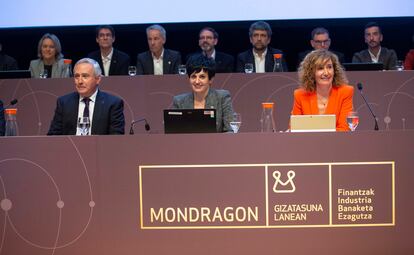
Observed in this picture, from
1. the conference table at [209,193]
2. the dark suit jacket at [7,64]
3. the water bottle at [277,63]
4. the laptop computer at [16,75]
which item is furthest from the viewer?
the dark suit jacket at [7,64]

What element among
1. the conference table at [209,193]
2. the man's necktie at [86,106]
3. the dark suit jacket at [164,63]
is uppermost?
the dark suit jacket at [164,63]

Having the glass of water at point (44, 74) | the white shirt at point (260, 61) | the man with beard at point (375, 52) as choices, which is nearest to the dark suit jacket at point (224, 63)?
the white shirt at point (260, 61)

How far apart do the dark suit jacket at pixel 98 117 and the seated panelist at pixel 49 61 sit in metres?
1.70

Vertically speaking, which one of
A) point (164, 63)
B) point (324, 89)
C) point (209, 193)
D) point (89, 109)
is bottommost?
point (209, 193)

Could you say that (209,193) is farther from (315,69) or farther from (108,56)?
(108,56)

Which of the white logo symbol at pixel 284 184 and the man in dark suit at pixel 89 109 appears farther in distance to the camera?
the man in dark suit at pixel 89 109

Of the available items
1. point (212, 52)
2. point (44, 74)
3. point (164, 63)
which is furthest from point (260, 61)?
point (44, 74)

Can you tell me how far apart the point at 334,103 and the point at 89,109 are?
1826 millimetres

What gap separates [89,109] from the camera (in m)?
4.81

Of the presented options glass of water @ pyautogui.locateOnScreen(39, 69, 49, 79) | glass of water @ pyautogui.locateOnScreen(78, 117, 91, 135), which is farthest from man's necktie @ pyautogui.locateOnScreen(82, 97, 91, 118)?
glass of water @ pyautogui.locateOnScreen(39, 69, 49, 79)

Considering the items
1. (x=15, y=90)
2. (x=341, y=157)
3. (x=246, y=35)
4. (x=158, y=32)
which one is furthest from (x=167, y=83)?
(x=341, y=157)

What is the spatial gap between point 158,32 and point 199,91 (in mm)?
1898

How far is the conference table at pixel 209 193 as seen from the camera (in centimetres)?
335

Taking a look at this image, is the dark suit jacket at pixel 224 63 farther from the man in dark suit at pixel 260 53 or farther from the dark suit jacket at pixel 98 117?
the dark suit jacket at pixel 98 117
